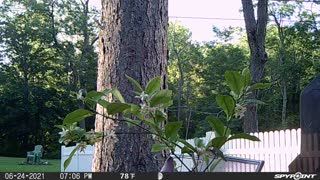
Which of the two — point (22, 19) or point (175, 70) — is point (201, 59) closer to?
point (175, 70)

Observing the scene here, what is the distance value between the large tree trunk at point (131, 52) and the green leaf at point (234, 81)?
55 centimetres

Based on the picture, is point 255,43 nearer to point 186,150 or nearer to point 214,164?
point 214,164

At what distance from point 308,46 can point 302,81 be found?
1.72 meters

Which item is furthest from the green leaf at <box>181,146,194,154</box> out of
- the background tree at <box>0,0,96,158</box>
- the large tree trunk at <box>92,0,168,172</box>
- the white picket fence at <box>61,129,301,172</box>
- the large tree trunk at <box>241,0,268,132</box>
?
the background tree at <box>0,0,96,158</box>

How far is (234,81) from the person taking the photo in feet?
2.82

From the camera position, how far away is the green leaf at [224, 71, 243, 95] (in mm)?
854

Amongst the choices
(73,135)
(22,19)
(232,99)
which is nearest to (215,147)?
(232,99)

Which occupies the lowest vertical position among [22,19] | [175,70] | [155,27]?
[155,27]

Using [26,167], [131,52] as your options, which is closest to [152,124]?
[131,52]

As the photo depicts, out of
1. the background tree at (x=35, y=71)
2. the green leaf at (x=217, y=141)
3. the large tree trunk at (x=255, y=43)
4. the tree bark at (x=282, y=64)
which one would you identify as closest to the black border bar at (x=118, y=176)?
the green leaf at (x=217, y=141)

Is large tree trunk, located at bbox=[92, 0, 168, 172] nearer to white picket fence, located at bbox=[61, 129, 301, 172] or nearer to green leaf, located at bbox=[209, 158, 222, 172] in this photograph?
green leaf, located at bbox=[209, 158, 222, 172]

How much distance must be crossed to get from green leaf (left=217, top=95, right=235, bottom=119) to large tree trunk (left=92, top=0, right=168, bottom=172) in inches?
21.0

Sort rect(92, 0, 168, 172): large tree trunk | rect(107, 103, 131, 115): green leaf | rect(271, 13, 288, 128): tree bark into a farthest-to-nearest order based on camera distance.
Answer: rect(271, 13, 288, 128): tree bark
rect(92, 0, 168, 172): large tree trunk
rect(107, 103, 131, 115): green leaf

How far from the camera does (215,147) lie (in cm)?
85
